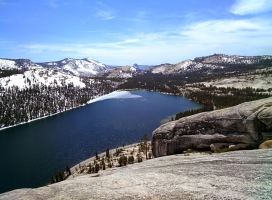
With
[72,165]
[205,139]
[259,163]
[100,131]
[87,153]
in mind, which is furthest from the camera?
[100,131]

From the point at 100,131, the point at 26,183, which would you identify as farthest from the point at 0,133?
the point at 26,183

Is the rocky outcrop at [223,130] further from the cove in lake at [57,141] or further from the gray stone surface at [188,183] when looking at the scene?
the cove in lake at [57,141]

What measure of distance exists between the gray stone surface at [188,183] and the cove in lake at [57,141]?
210ft

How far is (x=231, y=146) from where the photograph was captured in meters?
38.6

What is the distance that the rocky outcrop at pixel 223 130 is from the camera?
122 ft

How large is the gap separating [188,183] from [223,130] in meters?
20.0

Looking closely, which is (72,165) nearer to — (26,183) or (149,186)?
(26,183)

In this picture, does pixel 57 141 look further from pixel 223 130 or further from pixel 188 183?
pixel 188 183

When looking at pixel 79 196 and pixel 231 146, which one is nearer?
pixel 79 196

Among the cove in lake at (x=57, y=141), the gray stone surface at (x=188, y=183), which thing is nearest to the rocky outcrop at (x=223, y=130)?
the gray stone surface at (x=188, y=183)

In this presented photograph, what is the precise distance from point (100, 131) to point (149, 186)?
125250 millimetres

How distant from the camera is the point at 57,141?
434 feet

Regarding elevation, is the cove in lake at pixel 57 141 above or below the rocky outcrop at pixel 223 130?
below

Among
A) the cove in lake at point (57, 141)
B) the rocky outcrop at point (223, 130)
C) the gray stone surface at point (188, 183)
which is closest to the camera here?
the gray stone surface at point (188, 183)
